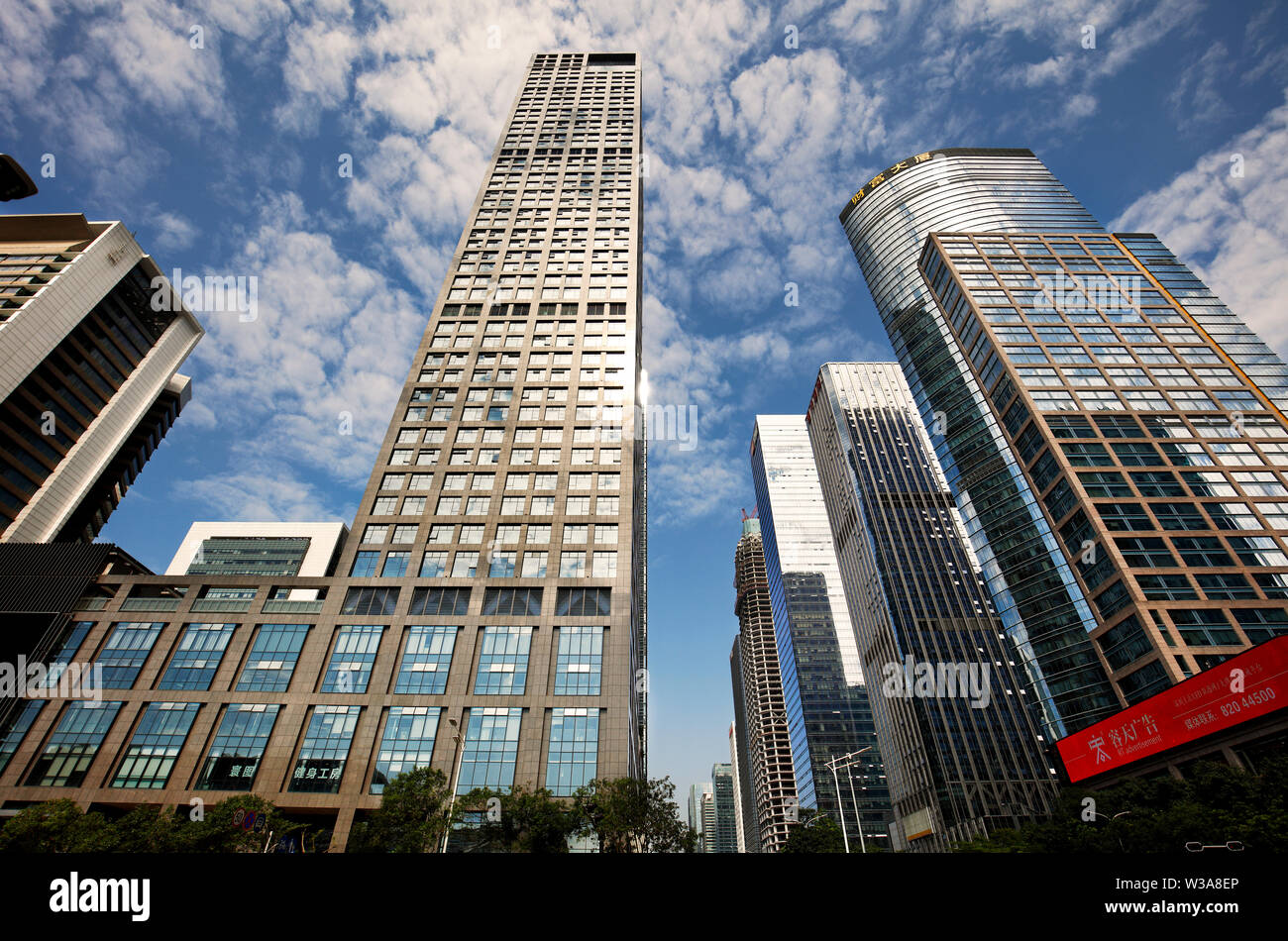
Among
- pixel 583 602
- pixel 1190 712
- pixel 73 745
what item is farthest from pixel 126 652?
pixel 1190 712

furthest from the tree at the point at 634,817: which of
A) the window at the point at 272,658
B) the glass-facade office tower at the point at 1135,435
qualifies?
the glass-facade office tower at the point at 1135,435

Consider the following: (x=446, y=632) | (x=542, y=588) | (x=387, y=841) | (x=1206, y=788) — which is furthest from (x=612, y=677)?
(x=1206, y=788)

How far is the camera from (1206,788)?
1522 inches

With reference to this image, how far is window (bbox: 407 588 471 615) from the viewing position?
52656 mm

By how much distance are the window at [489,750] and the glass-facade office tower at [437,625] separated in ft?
0.36

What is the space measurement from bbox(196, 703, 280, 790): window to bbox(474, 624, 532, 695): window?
16.2 metres

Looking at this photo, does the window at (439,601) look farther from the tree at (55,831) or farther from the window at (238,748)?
the tree at (55,831)

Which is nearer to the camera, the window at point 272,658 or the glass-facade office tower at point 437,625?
the glass-facade office tower at point 437,625

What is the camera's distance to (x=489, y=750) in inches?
1779

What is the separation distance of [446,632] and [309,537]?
68503 millimetres

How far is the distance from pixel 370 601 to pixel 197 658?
13903 mm

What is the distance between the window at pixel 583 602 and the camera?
171ft
